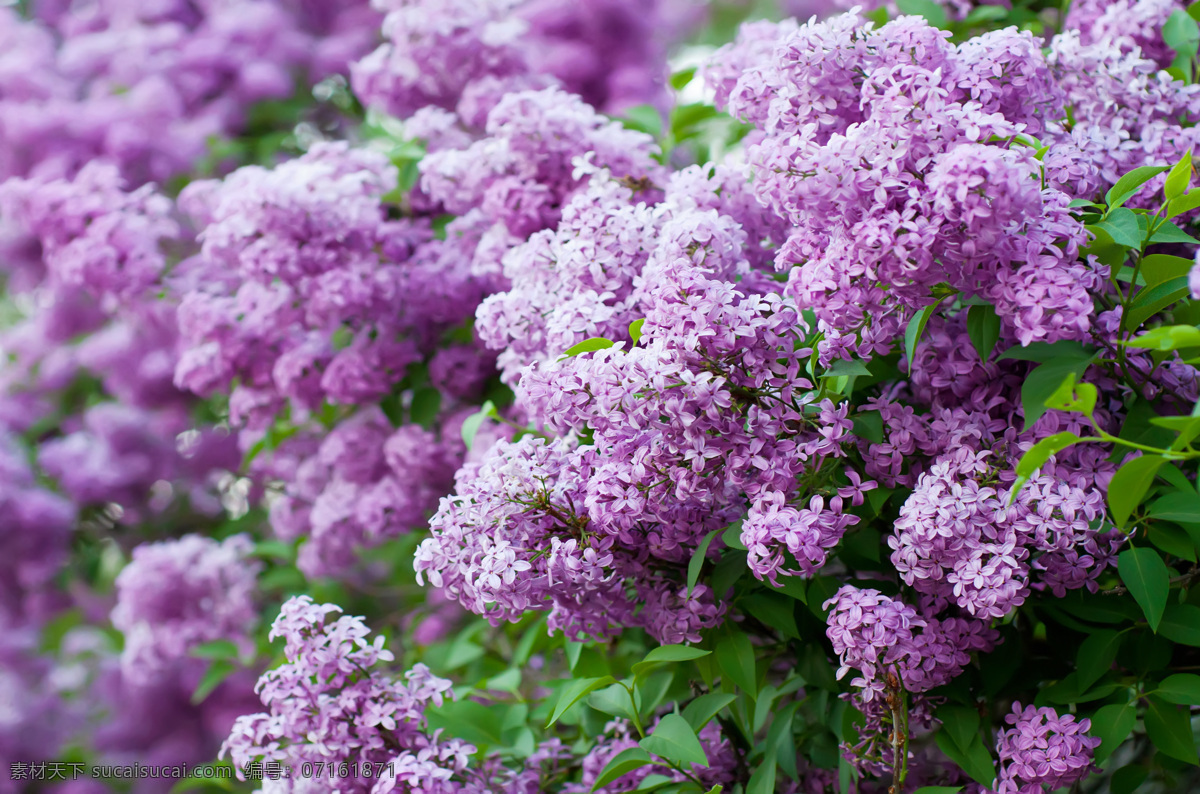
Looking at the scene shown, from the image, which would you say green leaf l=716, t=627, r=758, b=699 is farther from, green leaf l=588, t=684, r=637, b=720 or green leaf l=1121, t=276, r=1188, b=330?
green leaf l=1121, t=276, r=1188, b=330

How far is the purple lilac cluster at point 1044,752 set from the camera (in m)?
0.97

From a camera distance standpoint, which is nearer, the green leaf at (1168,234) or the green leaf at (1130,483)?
the green leaf at (1130,483)

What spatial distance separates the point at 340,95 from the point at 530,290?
1.77 metres

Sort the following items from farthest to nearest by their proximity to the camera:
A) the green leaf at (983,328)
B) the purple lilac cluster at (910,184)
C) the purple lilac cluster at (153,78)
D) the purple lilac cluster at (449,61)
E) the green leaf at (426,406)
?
1. the purple lilac cluster at (153,78)
2. the purple lilac cluster at (449,61)
3. the green leaf at (426,406)
4. the green leaf at (983,328)
5. the purple lilac cluster at (910,184)

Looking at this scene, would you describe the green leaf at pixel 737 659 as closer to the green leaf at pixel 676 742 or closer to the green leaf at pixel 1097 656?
the green leaf at pixel 676 742

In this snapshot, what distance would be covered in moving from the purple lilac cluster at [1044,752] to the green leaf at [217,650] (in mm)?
1605

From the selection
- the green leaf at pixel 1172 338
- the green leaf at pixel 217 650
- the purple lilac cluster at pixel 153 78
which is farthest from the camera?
the purple lilac cluster at pixel 153 78

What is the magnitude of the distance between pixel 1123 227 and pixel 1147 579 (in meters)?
0.33

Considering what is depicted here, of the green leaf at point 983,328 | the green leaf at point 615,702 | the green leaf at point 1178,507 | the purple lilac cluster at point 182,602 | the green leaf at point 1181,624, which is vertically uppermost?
the green leaf at point 983,328

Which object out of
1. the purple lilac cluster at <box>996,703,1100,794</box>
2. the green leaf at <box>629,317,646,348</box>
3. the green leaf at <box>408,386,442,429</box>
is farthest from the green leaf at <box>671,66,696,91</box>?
the purple lilac cluster at <box>996,703,1100,794</box>

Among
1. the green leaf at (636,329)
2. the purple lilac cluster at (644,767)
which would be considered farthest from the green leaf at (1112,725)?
the green leaf at (636,329)

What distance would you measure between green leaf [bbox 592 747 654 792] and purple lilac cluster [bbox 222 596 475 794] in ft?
0.58

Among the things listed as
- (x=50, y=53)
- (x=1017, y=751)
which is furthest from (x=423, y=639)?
(x=50, y=53)

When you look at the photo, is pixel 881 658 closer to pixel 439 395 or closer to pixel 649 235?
pixel 649 235
